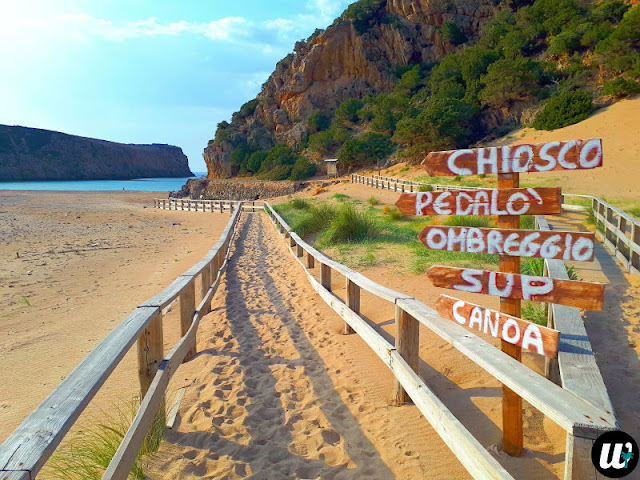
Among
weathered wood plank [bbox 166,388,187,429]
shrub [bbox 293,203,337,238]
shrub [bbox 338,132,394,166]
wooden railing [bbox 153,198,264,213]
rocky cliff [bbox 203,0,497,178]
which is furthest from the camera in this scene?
rocky cliff [bbox 203,0,497,178]

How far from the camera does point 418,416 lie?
3.38 meters

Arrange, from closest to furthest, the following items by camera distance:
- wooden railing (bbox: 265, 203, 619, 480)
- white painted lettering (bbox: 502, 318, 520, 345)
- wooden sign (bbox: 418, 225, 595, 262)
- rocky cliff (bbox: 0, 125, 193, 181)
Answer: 1. wooden railing (bbox: 265, 203, 619, 480)
2. wooden sign (bbox: 418, 225, 595, 262)
3. white painted lettering (bbox: 502, 318, 520, 345)
4. rocky cliff (bbox: 0, 125, 193, 181)

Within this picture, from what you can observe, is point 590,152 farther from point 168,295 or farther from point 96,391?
point 168,295

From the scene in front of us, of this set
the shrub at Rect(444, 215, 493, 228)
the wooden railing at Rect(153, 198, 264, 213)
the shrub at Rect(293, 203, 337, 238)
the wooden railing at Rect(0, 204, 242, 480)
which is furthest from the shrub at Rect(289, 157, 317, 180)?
the wooden railing at Rect(0, 204, 242, 480)

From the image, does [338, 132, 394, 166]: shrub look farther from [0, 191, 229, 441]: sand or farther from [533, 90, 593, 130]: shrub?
[0, 191, 229, 441]: sand

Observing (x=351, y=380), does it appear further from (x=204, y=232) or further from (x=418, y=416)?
(x=204, y=232)

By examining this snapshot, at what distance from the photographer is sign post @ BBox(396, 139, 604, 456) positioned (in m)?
2.56

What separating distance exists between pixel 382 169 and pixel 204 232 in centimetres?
2999

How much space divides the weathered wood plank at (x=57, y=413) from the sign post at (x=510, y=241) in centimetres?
221

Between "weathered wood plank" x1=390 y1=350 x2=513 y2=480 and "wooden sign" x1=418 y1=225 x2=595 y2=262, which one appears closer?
"weathered wood plank" x1=390 y1=350 x2=513 y2=480

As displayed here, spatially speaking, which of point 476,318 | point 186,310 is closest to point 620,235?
point 476,318

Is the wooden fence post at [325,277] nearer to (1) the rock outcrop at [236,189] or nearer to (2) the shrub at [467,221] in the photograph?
(2) the shrub at [467,221]

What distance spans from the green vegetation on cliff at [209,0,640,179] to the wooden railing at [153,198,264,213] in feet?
64.9

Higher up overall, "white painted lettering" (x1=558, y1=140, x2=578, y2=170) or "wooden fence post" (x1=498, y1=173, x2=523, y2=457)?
"white painted lettering" (x1=558, y1=140, x2=578, y2=170)
